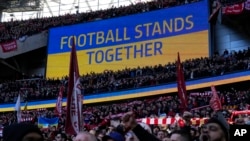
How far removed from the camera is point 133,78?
31750 mm

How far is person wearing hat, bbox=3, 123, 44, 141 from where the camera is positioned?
288cm

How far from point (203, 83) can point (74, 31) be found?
1595 centimetres

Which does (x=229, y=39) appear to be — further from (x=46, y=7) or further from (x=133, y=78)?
(x=46, y=7)

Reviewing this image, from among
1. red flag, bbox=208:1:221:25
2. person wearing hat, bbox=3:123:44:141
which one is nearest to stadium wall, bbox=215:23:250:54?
red flag, bbox=208:1:221:25

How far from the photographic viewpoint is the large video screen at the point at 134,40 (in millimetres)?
33406

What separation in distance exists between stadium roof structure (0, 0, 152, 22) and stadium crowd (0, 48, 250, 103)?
16424 mm

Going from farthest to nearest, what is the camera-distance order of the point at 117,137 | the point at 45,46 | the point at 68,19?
the point at 45,46, the point at 68,19, the point at 117,137

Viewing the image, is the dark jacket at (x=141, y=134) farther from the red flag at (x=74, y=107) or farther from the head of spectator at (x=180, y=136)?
the red flag at (x=74, y=107)

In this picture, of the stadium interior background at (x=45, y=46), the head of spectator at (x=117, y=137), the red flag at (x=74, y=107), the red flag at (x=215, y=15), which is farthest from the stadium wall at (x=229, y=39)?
the head of spectator at (x=117, y=137)

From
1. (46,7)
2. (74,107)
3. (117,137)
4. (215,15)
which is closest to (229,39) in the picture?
(215,15)

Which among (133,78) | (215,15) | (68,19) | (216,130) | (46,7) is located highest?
(46,7)

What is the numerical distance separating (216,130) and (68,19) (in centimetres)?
4046

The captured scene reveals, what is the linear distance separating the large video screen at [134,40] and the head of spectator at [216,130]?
28.8 m

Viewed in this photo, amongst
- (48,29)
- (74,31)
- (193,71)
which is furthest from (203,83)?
(48,29)
